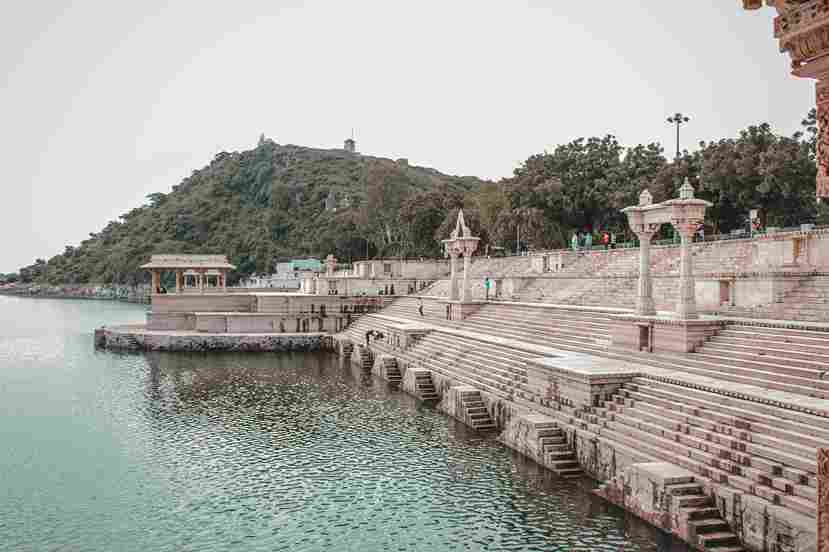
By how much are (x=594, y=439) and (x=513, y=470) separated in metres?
2.18

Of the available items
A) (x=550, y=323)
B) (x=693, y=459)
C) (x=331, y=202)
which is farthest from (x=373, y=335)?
(x=331, y=202)

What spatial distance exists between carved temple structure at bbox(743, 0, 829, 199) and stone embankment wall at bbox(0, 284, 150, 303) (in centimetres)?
11293

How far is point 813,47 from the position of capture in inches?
213

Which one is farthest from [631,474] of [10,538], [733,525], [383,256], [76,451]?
[383,256]

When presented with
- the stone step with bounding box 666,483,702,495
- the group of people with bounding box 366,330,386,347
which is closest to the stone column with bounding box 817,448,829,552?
the stone step with bounding box 666,483,702,495

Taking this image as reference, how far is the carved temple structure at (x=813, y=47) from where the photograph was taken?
5.30 m

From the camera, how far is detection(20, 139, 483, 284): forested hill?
73000mm

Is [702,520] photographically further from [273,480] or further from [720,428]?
[273,480]

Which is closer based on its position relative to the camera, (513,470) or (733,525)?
(733,525)

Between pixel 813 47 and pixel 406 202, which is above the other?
pixel 406 202

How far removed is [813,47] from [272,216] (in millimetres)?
118264

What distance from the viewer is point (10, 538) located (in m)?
13.5

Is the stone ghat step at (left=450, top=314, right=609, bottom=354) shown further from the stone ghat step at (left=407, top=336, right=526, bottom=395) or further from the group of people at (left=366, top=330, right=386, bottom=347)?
the group of people at (left=366, top=330, right=386, bottom=347)

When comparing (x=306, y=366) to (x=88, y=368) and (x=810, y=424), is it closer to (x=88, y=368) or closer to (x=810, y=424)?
(x=88, y=368)
